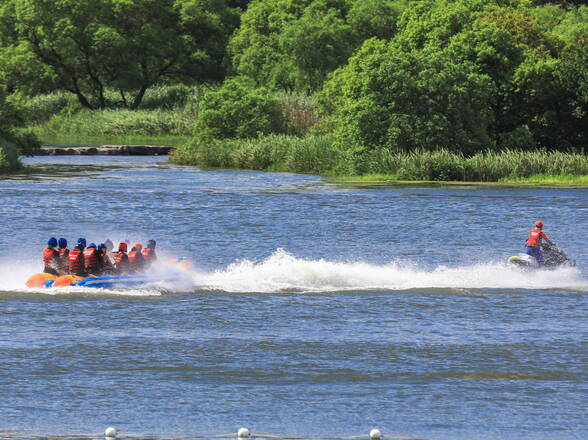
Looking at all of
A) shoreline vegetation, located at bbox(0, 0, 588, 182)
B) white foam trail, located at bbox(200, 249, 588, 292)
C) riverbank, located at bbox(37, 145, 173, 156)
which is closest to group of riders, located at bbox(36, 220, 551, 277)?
white foam trail, located at bbox(200, 249, 588, 292)

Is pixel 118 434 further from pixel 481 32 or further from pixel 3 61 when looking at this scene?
pixel 3 61

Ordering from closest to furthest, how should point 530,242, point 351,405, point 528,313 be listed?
point 351,405 < point 528,313 < point 530,242

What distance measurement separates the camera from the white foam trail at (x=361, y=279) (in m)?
31.5

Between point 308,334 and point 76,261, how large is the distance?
27.2 feet

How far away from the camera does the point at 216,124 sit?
80562 mm

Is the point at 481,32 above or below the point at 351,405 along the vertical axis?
above

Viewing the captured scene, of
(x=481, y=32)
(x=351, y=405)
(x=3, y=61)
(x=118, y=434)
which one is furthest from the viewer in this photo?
(x=3, y=61)

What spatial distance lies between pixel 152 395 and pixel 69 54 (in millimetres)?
98596

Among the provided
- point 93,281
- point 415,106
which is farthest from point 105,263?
point 415,106

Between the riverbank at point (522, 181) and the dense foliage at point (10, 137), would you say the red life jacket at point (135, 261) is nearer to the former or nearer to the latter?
the riverbank at point (522, 181)

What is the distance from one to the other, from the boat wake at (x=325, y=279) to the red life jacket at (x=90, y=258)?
0.78m

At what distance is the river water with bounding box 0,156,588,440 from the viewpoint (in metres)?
18.9

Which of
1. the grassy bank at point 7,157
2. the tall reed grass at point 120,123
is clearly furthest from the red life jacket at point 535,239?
the tall reed grass at point 120,123

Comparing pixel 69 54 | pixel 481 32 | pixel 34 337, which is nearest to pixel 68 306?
pixel 34 337
